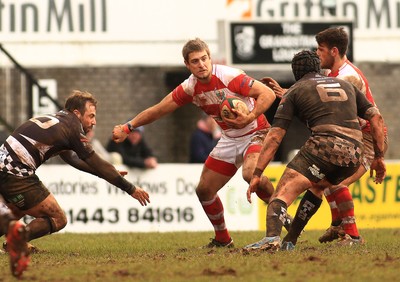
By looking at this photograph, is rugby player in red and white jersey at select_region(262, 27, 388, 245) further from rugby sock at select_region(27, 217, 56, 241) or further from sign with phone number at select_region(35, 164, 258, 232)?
sign with phone number at select_region(35, 164, 258, 232)

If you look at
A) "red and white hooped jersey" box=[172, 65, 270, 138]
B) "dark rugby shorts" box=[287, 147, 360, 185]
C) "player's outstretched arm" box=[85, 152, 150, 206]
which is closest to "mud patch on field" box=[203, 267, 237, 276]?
"dark rugby shorts" box=[287, 147, 360, 185]

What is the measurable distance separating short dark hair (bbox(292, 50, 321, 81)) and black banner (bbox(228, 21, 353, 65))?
9.00 meters

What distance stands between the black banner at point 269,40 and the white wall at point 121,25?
2630 millimetres

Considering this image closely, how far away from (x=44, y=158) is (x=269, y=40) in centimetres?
972

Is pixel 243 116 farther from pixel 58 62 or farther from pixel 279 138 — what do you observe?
pixel 58 62

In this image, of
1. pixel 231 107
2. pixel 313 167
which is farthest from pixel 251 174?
pixel 313 167

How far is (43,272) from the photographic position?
10133 millimetres

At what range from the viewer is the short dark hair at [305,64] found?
11.7 m

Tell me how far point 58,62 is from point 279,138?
44.5 ft

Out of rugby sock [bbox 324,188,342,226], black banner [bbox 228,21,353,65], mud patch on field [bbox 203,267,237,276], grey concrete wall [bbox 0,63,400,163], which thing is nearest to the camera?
mud patch on field [bbox 203,267,237,276]

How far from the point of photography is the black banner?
20.9 m

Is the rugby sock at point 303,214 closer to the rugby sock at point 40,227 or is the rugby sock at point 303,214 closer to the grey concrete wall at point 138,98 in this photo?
the rugby sock at point 40,227

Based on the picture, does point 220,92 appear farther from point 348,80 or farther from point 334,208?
point 334,208

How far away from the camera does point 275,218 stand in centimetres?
1133
